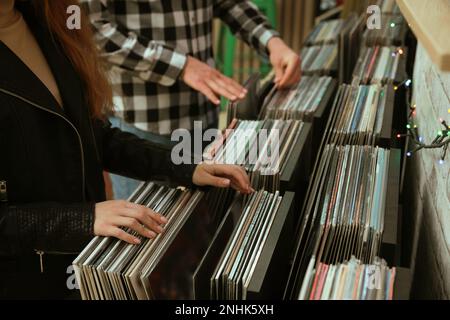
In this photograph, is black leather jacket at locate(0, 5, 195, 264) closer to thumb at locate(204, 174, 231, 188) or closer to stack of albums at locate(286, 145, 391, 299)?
thumb at locate(204, 174, 231, 188)

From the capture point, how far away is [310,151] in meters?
1.34

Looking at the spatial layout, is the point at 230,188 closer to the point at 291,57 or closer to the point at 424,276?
the point at 424,276

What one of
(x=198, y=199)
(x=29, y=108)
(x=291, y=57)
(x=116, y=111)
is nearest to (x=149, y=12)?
(x=116, y=111)

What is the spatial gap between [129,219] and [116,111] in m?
0.89

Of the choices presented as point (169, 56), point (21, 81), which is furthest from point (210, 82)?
point (21, 81)

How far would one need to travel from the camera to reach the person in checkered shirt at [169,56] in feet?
5.16

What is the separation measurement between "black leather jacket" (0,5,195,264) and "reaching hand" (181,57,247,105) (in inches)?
13.1

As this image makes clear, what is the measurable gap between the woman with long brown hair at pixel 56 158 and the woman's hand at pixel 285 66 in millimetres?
537

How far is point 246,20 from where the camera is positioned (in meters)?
1.86

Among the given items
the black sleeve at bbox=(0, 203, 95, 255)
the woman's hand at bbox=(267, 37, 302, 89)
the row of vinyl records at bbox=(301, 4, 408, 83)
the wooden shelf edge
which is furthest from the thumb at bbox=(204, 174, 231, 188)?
the row of vinyl records at bbox=(301, 4, 408, 83)

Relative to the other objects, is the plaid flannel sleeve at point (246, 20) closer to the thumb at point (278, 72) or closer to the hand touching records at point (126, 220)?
the thumb at point (278, 72)

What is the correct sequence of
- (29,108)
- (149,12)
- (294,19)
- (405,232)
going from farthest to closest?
(294,19) < (149,12) < (405,232) < (29,108)

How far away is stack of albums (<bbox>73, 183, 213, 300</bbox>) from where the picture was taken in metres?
0.87

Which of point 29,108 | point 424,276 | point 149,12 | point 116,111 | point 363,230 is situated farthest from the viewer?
point 116,111
